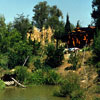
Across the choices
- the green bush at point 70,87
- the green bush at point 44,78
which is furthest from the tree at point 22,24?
the green bush at point 70,87

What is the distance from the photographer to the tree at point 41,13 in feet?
257

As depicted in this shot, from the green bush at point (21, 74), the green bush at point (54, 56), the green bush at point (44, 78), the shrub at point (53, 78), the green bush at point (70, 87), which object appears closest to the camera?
the green bush at point (70, 87)

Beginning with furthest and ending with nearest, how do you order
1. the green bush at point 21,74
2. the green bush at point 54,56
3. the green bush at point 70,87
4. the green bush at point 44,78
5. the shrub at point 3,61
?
the green bush at point 54,56, the shrub at point 3,61, the green bush at point 21,74, the green bush at point 44,78, the green bush at point 70,87

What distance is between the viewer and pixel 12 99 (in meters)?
21.6

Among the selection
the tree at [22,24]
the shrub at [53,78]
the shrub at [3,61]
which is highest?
the tree at [22,24]

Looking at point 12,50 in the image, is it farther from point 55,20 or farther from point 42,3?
point 42,3

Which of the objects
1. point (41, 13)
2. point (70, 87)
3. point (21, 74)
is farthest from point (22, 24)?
point (70, 87)

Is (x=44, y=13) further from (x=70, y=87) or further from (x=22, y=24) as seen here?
(x=70, y=87)

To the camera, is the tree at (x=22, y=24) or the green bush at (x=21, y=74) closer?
the green bush at (x=21, y=74)

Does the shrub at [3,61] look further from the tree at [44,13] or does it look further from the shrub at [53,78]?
the tree at [44,13]

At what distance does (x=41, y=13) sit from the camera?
78.4 metres

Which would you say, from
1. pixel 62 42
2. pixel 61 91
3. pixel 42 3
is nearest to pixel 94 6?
pixel 62 42

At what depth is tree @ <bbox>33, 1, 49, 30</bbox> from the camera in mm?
78188

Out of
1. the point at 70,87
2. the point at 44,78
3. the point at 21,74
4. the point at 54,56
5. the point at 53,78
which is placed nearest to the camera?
the point at 70,87
